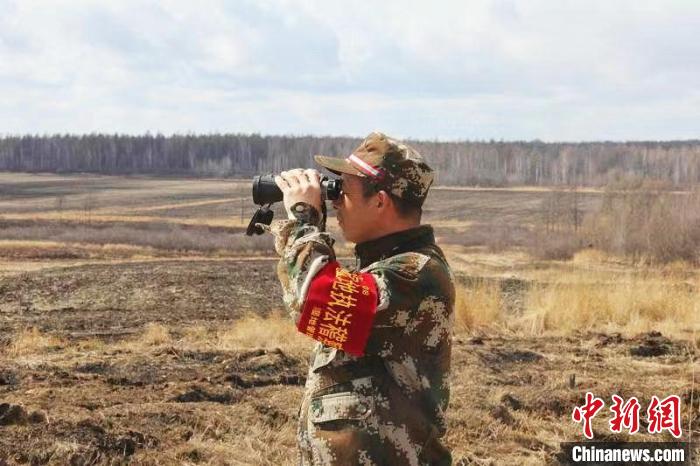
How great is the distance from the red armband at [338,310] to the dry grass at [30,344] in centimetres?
803

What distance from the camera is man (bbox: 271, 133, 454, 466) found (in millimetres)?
2537

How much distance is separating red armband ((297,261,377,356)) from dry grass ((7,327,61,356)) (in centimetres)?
803

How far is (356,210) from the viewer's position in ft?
9.05

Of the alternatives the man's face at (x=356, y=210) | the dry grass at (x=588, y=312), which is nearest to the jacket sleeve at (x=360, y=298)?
the man's face at (x=356, y=210)

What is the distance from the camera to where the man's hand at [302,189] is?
2752 mm

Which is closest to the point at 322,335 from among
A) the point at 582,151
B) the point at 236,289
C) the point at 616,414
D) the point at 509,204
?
the point at 616,414

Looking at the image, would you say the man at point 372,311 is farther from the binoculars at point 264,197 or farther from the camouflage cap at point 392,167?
the binoculars at point 264,197

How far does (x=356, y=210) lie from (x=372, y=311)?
0.37 meters

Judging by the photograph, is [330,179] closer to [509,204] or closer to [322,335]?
[322,335]

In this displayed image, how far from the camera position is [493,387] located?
24.3ft

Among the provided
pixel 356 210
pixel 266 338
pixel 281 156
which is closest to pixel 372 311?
pixel 356 210

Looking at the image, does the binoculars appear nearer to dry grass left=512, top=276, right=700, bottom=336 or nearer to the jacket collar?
the jacket collar

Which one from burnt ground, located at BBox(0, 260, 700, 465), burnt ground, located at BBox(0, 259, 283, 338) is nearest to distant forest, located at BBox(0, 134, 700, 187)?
burnt ground, located at BBox(0, 259, 283, 338)

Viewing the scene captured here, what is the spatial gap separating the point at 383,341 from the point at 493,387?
501cm
